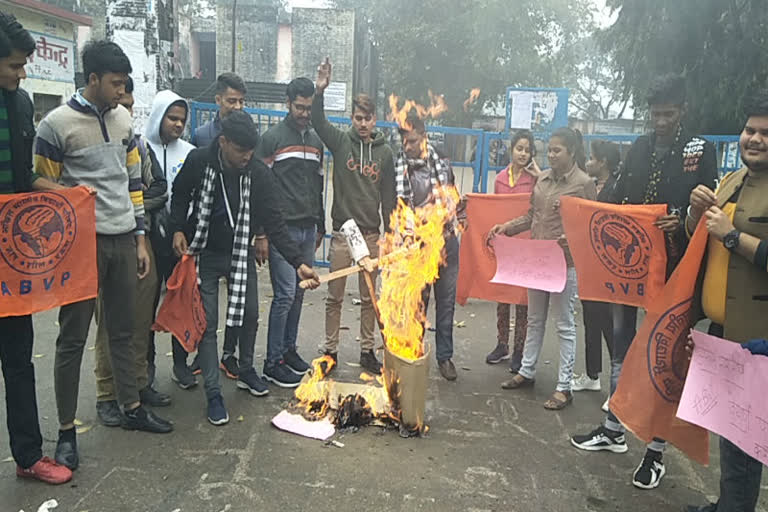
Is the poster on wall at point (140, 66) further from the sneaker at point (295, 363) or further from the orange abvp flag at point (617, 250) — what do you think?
the orange abvp flag at point (617, 250)

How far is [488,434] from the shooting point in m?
4.22

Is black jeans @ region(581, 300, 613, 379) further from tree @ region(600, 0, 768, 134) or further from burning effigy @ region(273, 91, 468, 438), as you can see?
tree @ region(600, 0, 768, 134)

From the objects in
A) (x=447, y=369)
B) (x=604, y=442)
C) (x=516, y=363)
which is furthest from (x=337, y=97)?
(x=604, y=442)

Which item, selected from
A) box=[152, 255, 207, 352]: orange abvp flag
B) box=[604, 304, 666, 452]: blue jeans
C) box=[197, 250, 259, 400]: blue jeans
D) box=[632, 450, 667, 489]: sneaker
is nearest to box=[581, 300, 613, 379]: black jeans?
box=[604, 304, 666, 452]: blue jeans

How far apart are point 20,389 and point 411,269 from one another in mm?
2621

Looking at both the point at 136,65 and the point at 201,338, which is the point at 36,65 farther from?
the point at 201,338

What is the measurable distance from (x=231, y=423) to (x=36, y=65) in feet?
36.0

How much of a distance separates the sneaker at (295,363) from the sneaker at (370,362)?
49cm

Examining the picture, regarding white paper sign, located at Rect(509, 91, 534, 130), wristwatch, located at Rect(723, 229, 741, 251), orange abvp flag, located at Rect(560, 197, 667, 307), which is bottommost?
orange abvp flag, located at Rect(560, 197, 667, 307)

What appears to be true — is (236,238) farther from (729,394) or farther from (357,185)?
(729,394)

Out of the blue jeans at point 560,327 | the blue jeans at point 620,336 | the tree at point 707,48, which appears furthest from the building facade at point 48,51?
the blue jeans at point 620,336

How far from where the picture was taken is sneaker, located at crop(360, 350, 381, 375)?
5.34 m

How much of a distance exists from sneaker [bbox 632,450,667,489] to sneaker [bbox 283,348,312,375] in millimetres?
2768

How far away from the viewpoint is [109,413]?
4141 mm
